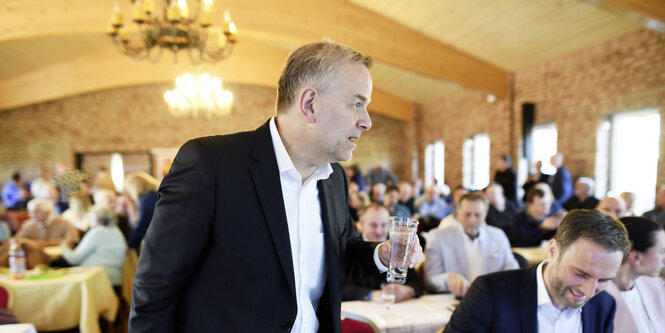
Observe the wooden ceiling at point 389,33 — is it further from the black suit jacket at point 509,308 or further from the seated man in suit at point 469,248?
the black suit jacket at point 509,308

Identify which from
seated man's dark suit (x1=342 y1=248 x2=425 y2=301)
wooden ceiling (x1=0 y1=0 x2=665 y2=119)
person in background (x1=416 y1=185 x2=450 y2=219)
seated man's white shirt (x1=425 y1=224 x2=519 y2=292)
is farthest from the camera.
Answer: person in background (x1=416 y1=185 x2=450 y2=219)

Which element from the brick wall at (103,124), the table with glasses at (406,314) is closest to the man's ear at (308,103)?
the table with glasses at (406,314)

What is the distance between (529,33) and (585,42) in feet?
2.63

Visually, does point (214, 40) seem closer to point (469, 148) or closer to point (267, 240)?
point (469, 148)

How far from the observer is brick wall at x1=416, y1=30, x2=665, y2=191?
548cm

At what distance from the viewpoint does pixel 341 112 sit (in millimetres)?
1062

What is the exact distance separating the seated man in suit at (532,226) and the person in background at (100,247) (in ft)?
13.6

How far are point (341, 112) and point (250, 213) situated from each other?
0.34m

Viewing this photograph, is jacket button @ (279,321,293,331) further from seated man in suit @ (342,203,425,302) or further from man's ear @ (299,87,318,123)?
seated man in suit @ (342,203,425,302)

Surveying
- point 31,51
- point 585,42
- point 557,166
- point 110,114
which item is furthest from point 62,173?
point 585,42

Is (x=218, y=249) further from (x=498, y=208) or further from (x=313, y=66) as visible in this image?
(x=498, y=208)

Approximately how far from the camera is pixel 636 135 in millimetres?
5910

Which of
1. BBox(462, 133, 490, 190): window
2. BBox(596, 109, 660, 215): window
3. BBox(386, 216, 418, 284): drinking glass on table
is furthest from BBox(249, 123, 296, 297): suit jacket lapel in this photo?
BBox(462, 133, 490, 190): window

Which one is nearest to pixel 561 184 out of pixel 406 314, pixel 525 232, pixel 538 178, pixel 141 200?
pixel 538 178
